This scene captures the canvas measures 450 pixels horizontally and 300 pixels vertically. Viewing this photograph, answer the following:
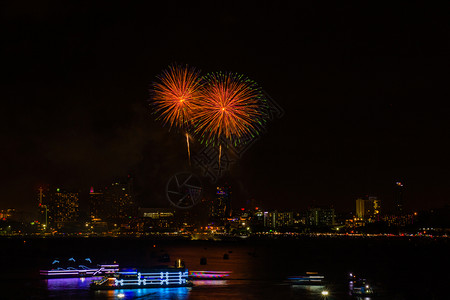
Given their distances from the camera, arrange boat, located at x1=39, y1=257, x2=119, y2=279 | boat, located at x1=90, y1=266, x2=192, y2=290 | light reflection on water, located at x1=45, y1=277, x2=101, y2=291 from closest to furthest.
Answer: boat, located at x1=90, y1=266, x2=192, y2=290, light reflection on water, located at x1=45, y1=277, x2=101, y2=291, boat, located at x1=39, y1=257, x2=119, y2=279

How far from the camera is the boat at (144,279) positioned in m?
37.3

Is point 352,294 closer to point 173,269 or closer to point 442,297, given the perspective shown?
point 442,297

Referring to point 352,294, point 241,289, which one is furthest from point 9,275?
point 352,294

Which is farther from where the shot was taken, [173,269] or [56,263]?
[56,263]

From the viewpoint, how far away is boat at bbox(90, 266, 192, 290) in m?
37.3

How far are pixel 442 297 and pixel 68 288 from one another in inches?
1038

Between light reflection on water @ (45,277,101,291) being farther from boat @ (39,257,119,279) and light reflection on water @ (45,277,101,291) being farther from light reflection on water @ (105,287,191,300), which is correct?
light reflection on water @ (105,287,191,300)

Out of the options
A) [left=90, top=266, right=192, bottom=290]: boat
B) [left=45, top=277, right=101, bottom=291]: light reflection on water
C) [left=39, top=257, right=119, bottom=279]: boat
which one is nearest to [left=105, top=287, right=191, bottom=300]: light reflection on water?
[left=90, top=266, right=192, bottom=290]: boat

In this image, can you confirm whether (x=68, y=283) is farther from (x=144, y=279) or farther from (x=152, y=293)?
(x=152, y=293)

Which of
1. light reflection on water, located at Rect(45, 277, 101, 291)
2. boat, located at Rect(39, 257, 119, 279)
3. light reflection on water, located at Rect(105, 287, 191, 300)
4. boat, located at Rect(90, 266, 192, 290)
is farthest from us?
boat, located at Rect(39, 257, 119, 279)

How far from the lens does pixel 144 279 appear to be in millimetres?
37844

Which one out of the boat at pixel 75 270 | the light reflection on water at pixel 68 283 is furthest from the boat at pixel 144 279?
the boat at pixel 75 270

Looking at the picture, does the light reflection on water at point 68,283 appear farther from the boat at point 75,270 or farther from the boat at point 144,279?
the boat at point 144,279

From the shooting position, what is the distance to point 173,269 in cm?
3897
